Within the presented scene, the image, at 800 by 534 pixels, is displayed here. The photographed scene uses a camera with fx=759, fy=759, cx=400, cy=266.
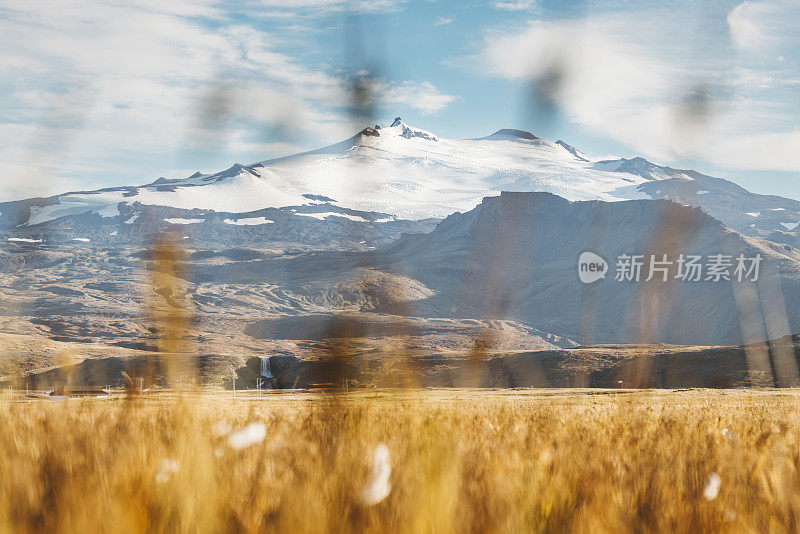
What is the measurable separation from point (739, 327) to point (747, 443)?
7295 inches

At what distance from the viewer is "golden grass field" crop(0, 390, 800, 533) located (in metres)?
2.36

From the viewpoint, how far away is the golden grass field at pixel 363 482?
2363 mm

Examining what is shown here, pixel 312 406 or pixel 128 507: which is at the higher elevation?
pixel 128 507

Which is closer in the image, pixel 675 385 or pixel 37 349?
pixel 675 385

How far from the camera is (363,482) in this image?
9.34 ft

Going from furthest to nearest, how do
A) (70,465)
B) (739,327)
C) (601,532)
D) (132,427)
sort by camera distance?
(739,327) → (132,427) → (70,465) → (601,532)

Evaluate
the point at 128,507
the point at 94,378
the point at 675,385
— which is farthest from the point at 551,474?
the point at 94,378

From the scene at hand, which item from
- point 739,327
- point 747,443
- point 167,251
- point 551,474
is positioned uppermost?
point 167,251

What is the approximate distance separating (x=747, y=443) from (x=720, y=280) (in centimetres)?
20661

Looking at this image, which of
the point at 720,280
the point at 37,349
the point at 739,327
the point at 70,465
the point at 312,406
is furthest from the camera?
the point at 720,280

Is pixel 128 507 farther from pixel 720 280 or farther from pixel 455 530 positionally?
pixel 720 280

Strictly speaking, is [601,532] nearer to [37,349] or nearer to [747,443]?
[747,443]

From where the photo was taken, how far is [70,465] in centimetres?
298

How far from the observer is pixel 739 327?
570ft
